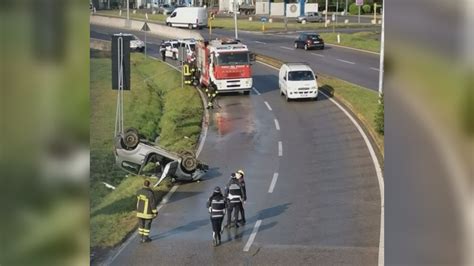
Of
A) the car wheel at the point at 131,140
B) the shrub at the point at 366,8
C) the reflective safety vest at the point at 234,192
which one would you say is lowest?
the reflective safety vest at the point at 234,192

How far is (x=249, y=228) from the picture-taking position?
416 inches

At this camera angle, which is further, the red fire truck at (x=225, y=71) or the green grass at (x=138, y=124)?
the red fire truck at (x=225, y=71)

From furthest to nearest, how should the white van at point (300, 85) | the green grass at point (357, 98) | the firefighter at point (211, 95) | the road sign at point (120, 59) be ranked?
the white van at point (300, 85) → the firefighter at point (211, 95) → the green grass at point (357, 98) → the road sign at point (120, 59)

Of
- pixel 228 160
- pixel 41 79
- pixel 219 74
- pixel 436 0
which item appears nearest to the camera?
pixel 436 0

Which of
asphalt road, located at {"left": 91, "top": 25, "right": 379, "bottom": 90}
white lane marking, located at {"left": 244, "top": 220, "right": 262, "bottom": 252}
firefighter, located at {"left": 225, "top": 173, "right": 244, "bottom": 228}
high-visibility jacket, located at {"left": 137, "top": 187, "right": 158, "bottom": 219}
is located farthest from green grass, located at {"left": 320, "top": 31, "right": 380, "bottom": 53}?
high-visibility jacket, located at {"left": 137, "top": 187, "right": 158, "bottom": 219}

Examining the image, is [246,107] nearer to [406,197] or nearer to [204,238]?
[204,238]

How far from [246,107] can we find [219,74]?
2.60 m

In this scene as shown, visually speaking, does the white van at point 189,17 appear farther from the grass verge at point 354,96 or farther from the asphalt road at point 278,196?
the grass verge at point 354,96

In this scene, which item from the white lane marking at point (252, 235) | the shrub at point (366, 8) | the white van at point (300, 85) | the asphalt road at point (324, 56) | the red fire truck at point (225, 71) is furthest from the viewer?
the red fire truck at point (225, 71)

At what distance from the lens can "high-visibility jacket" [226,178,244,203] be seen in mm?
10078

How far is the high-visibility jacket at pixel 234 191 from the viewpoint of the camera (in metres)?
10.1

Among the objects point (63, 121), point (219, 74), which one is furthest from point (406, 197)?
point (219, 74)

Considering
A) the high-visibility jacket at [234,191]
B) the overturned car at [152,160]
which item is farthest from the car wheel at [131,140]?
the high-visibility jacket at [234,191]

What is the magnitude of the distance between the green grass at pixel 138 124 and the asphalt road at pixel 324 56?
2.52ft
